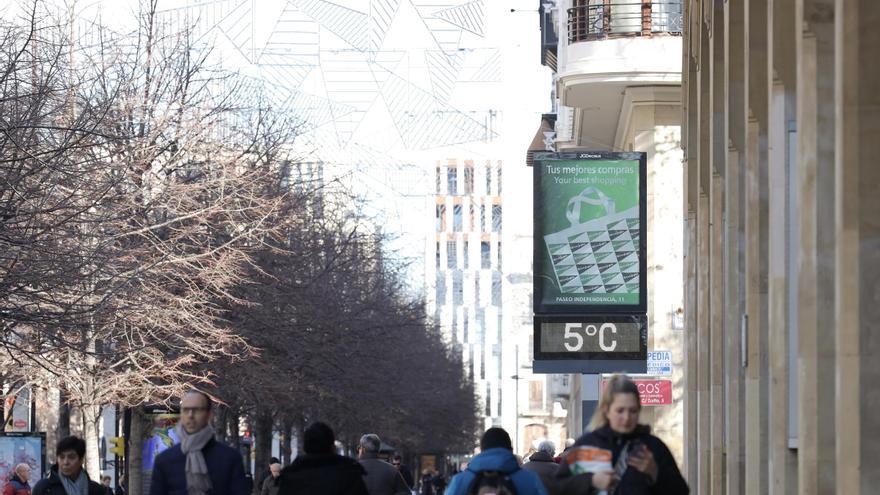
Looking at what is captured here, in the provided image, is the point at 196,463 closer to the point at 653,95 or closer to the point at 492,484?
the point at 492,484

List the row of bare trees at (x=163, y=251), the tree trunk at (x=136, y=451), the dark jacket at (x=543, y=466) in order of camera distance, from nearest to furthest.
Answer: the dark jacket at (x=543, y=466)
the row of bare trees at (x=163, y=251)
the tree trunk at (x=136, y=451)

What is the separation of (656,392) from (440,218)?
6307 inches

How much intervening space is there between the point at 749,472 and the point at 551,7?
3725cm

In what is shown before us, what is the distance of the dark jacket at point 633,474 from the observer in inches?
313

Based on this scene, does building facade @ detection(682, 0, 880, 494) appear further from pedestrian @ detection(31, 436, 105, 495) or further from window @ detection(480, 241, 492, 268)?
window @ detection(480, 241, 492, 268)

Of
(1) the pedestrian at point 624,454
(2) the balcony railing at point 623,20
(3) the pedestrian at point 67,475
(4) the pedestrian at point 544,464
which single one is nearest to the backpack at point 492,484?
(1) the pedestrian at point 624,454

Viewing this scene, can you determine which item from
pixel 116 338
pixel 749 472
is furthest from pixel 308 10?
pixel 749 472

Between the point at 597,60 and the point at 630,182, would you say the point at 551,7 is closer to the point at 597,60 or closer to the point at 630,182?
the point at 597,60

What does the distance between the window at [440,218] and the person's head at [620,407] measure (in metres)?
177

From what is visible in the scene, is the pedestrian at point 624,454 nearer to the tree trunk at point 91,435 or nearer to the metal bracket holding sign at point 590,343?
the metal bracket holding sign at point 590,343

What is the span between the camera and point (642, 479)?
7934mm

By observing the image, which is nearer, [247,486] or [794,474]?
[247,486]

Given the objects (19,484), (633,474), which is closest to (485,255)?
(19,484)

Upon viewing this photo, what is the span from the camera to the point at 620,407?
26.5ft
